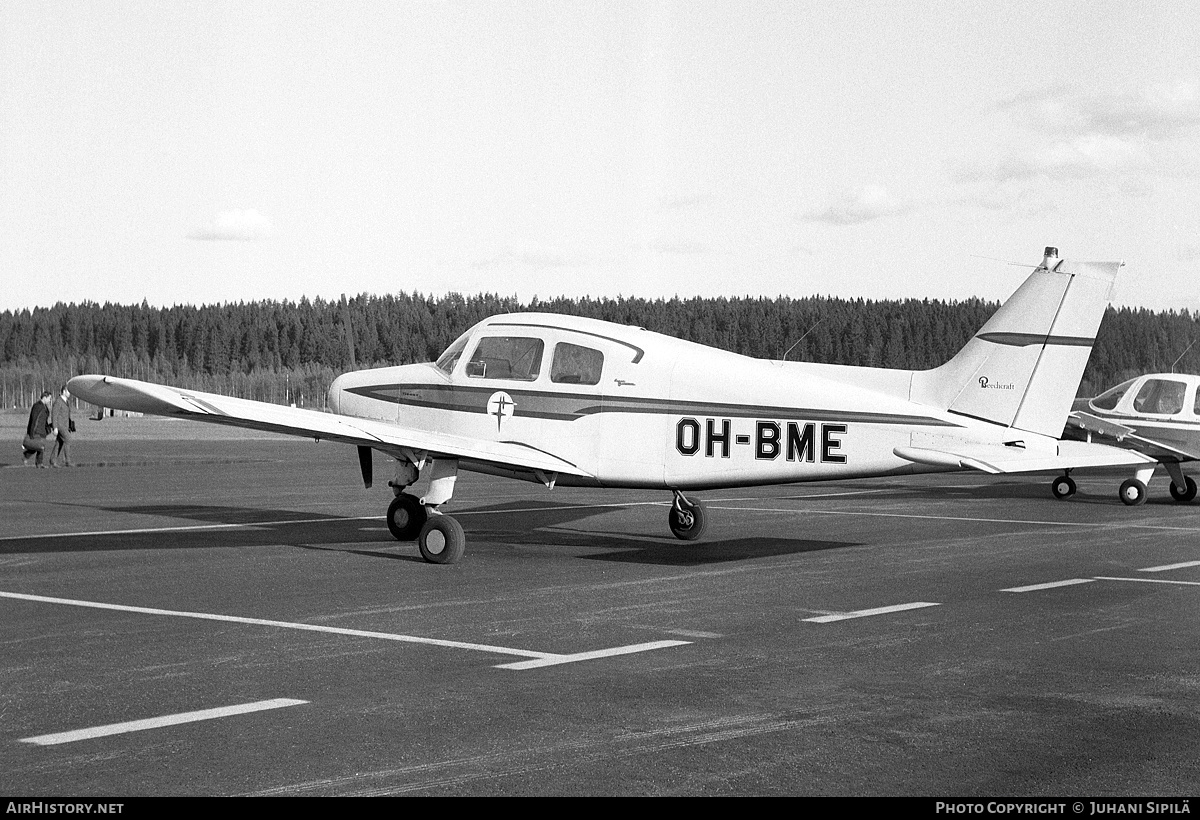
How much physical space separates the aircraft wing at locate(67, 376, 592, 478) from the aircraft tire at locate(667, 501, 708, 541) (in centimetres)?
207

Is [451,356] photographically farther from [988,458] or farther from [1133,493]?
[1133,493]

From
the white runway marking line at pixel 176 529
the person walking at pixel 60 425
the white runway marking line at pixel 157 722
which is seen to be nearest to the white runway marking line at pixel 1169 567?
the white runway marking line at pixel 157 722

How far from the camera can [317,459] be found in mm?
41969

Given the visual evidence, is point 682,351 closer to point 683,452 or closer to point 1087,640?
point 683,452

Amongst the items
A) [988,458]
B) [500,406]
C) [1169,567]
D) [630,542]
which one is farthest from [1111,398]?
[500,406]

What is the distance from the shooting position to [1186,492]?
24.8 metres

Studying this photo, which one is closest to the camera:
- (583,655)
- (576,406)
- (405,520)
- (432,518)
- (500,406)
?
Result: (583,655)

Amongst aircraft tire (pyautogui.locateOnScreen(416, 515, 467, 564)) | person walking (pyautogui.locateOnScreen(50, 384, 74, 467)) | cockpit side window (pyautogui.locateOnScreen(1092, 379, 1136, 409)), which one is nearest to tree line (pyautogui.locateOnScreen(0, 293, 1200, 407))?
cockpit side window (pyautogui.locateOnScreen(1092, 379, 1136, 409))

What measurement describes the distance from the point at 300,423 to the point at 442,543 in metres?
1.90

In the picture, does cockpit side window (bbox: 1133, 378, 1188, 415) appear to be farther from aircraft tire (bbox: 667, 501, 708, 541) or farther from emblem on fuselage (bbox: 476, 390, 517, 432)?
emblem on fuselage (bbox: 476, 390, 517, 432)

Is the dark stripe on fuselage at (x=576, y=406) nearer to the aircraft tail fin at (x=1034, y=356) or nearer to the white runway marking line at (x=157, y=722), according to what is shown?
the aircraft tail fin at (x=1034, y=356)

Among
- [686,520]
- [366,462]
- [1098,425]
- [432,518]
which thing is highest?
[1098,425]

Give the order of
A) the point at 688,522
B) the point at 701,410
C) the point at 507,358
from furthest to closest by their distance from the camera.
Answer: the point at 688,522
the point at 507,358
the point at 701,410

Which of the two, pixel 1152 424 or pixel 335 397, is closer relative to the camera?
pixel 335 397
